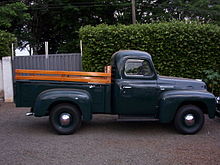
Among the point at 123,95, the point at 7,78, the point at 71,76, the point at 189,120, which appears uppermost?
the point at 71,76

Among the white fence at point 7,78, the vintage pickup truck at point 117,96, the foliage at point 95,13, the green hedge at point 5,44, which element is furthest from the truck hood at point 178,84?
the foliage at point 95,13

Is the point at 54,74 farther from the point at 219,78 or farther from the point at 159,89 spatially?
the point at 219,78

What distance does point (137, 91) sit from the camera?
6145 mm

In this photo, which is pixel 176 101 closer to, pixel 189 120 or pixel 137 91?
pixel 189 120

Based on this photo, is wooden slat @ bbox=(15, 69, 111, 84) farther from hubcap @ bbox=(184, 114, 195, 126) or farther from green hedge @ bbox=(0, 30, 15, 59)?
green hedge @ bbox=(0, 30, 15, 59)

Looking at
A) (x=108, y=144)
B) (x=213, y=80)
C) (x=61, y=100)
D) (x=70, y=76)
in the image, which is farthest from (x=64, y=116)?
(x=213, y=80)

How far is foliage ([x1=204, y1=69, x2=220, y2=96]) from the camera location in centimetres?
982

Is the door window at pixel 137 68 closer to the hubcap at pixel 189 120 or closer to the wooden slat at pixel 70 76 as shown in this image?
the wooden slat at pixel 70 76

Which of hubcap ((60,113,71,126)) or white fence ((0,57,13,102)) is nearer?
hubcap ((60,113,71,126))

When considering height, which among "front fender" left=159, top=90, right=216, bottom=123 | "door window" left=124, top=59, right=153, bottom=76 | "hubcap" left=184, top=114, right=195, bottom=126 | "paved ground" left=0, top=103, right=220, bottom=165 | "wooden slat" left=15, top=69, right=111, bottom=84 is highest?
"door window" left=124, top=59, right=153, bottom=76

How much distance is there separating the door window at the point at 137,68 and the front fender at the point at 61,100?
1193 millimetres

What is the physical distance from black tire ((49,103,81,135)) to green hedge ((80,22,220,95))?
4.40 m

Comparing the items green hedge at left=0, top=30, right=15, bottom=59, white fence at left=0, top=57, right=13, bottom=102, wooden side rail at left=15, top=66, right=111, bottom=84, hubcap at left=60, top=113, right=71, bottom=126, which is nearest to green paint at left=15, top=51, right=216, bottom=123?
wooden side rail at left=15, top=66, right=111, bottom=84

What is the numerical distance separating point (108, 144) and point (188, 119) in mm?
2044
